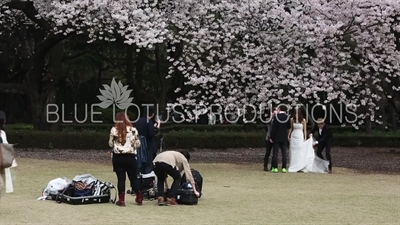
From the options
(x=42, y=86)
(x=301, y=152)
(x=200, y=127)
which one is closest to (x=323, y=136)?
(x=301, y=152)

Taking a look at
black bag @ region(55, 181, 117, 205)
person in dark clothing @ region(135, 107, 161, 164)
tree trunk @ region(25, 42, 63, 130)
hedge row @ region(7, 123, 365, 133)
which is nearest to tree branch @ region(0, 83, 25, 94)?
tree trunk @ region(25, 42, 63, 130)

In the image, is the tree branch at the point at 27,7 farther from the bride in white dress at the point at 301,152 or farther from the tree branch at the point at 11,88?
the bride in white dress at the point at 301,152

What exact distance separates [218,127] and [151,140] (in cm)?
2251

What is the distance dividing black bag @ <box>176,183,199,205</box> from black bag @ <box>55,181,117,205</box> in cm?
102

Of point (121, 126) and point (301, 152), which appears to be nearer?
point (121, 126)

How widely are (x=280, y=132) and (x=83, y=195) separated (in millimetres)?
6669

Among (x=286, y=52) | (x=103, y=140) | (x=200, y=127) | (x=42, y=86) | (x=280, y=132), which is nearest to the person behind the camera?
(x=280, y=132)

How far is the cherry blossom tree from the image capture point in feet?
53.6

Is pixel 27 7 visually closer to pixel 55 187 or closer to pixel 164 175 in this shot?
pixel 55 187

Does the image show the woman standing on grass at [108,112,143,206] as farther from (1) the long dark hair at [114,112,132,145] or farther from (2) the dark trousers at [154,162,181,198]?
(2) the dark trousers at [154,162,181,198]

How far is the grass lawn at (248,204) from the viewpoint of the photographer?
8.80 m

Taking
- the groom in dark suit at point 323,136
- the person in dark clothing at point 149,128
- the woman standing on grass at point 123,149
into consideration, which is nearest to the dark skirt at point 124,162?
the woman standing on grass at point 123,149

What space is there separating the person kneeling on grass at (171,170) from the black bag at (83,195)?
0.81 meters

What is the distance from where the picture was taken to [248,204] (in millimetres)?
10312
